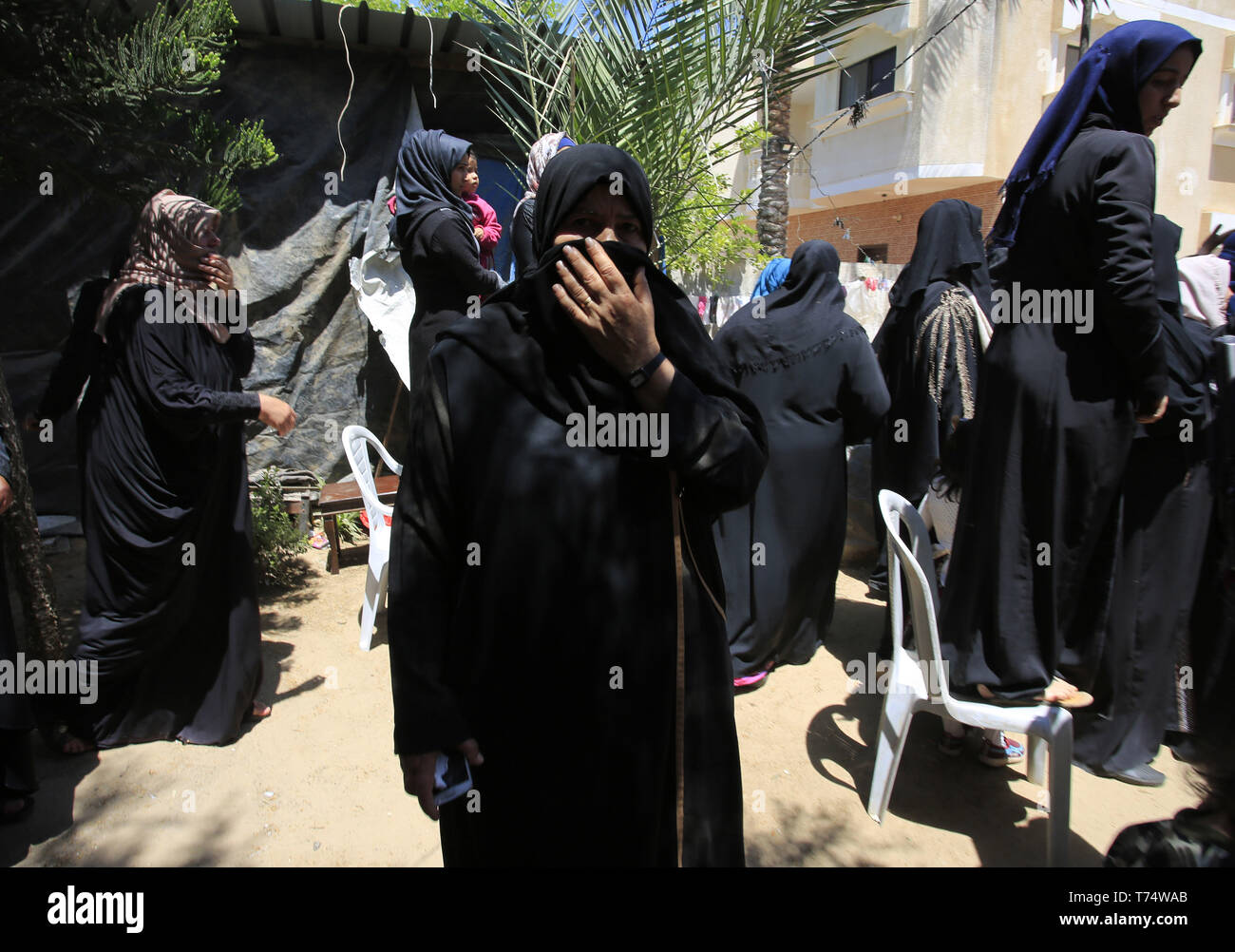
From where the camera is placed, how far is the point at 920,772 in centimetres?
287

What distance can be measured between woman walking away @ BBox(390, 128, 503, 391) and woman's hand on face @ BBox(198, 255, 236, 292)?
35.4 inches

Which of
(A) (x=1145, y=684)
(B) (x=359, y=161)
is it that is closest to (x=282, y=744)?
(A) (x=1145, y=684)

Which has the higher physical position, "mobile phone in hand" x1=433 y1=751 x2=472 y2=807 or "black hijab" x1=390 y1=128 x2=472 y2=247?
"black hijab" x1=390 y1=128 x2=472 y2=247

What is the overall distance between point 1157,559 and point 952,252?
185 centimetres

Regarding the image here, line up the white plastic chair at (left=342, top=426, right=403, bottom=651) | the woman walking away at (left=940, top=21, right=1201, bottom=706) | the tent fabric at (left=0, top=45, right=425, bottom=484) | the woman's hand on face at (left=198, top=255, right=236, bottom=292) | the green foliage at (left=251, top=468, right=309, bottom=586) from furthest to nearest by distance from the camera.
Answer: the tent fabric at (left=0, top=45, right=425, bottom=484)
the green foliage at (left=251, top=468, right=309, bottom=586)
the white plastic chair at (left=342, top=426, right=403, bottom=651)
the woman's hand on face at (left=198, top=255, right=236, bottom=292)
the woman walking away at (left=940, top=21, right=1201, bottom=706)

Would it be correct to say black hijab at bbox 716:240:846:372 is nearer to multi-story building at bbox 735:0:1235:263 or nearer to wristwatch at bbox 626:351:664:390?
wristwatch at bbox 626:351:664:390

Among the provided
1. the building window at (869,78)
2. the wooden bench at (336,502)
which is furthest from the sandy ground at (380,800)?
the building window at (869,78)

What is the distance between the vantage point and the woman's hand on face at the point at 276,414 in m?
2.85

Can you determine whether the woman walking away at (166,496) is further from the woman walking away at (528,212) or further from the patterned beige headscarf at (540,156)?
the patterned beige headscarf at (540,156)

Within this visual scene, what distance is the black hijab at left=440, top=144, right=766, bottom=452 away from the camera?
1.34 m

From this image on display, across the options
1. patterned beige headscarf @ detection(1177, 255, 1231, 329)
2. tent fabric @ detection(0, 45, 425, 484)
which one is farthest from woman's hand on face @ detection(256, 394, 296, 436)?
patterned beige headscarf @ detection(1177, 255, 1231, 329)

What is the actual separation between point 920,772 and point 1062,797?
2.26 ft

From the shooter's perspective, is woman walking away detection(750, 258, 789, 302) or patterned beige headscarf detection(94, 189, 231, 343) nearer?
patterned beige headscarf detection(94, 189, 231, 343)

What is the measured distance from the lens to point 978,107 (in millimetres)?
13094
